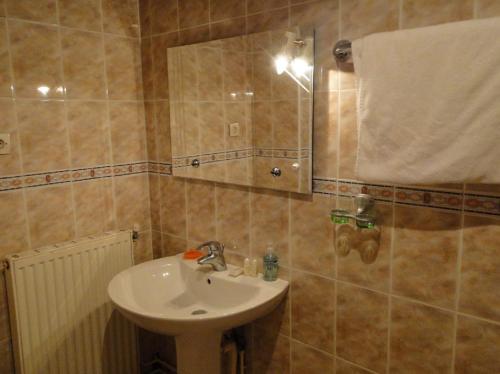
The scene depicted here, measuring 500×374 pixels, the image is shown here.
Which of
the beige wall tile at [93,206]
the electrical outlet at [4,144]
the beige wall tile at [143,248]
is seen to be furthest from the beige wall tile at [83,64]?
the beige wall tile at [143,248]

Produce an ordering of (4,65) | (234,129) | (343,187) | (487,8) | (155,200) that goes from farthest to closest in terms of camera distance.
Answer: (155,200)
(234,129)
(4,65)
(343,187)
(487,8)

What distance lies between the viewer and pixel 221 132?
185 cm

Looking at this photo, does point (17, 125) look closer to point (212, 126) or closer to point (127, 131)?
point (127, 131)

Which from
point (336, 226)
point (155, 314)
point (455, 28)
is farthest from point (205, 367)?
point (455, 28)

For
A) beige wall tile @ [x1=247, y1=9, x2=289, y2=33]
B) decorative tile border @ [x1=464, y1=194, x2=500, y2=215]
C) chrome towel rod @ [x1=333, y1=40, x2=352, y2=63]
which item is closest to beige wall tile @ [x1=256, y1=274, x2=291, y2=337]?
decorative tile border @ [x1=464, y1=194, x2=500, y2=215]

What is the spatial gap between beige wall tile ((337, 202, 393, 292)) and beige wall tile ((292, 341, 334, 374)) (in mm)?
358

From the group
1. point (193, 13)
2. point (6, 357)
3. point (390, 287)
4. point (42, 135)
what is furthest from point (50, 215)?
point (390, 287)

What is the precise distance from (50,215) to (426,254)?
159cm

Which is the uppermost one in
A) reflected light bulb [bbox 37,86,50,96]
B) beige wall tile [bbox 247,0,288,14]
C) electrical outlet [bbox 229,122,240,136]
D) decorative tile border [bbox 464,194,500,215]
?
beige wall tile [bbox 247,0,288,14]

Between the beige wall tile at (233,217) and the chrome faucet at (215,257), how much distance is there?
3.0 inches

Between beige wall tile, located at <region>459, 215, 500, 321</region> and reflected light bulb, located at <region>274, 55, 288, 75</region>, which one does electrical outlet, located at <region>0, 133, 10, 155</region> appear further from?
beige wall tile, located at <region>459, 215, 500, 321</region>

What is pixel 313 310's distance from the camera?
1604mm

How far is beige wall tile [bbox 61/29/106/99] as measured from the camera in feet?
6.10

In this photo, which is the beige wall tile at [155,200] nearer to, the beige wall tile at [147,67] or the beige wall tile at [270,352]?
the beige wall tile at [147,67]
